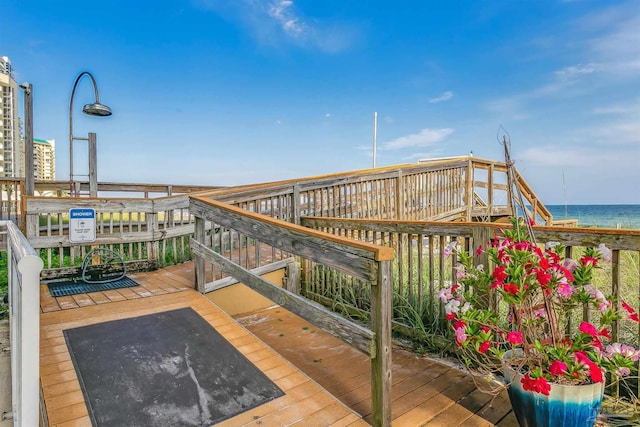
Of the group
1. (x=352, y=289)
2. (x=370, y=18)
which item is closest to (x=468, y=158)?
(x=352, y=289)

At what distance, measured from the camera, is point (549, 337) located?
1812 mm

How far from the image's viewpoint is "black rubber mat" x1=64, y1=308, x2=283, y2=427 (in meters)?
1.74

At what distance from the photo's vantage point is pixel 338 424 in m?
1.75

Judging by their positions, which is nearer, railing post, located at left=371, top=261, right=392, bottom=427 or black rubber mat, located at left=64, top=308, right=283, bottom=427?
railing post, located at left=371, top=261, right=392, bottom=427

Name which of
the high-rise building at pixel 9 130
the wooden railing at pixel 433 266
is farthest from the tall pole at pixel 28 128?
the high-rise building at pixel 9 130

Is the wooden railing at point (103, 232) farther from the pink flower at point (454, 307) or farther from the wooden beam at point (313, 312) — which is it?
the pink flower at point (454, 307)

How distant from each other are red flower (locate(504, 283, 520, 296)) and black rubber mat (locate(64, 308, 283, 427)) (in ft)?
4.54

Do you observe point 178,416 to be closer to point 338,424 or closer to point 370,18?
point 338,424

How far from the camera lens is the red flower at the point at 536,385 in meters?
1.47

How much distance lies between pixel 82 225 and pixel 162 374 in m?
2.73

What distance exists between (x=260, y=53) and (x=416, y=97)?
8.72 m

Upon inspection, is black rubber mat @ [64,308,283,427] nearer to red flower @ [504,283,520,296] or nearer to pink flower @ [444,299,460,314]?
pink flower @ [444,299,460,314]

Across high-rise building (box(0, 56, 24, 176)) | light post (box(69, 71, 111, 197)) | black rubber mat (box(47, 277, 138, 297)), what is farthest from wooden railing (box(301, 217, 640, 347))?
high-rise building (box(0, 56, 24, 176))

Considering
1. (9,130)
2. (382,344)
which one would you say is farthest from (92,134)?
(9,130)
